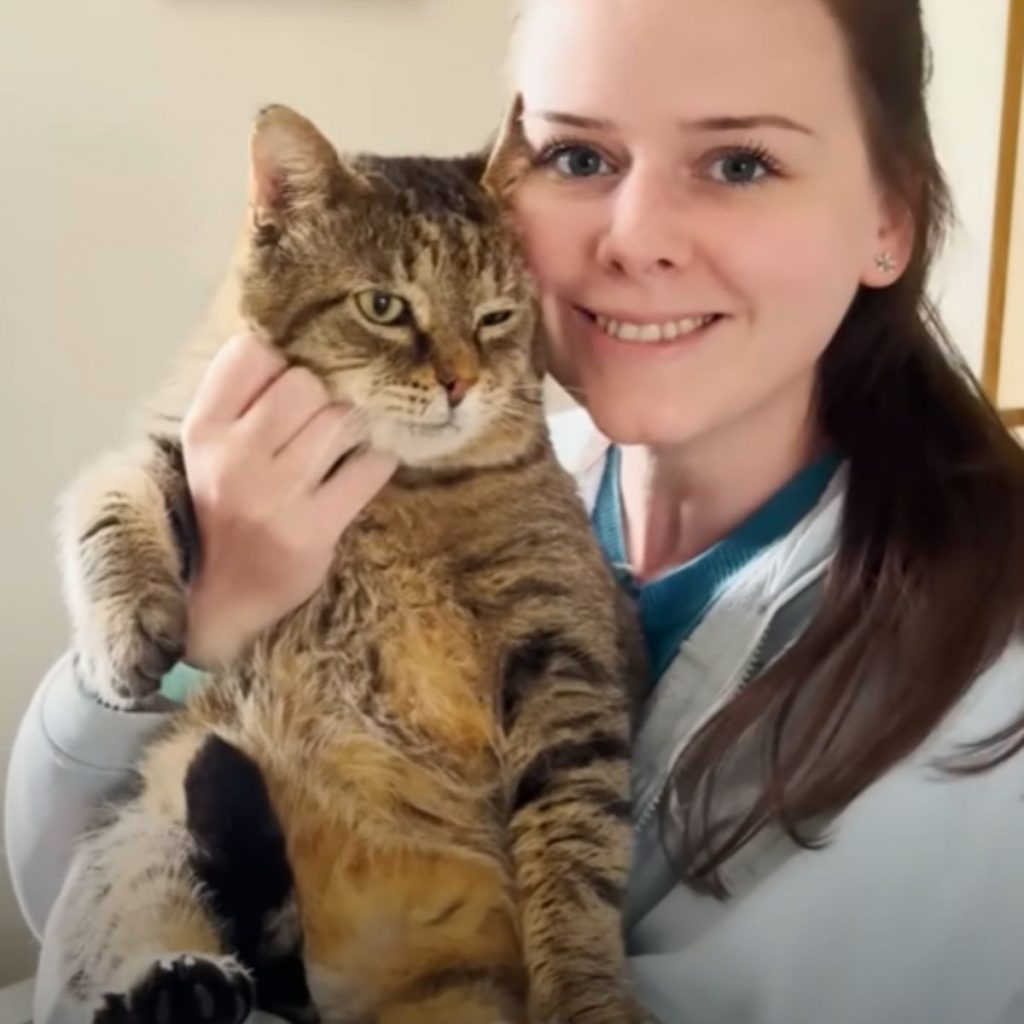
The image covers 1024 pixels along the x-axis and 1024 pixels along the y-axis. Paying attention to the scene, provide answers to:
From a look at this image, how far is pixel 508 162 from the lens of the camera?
1075 mm

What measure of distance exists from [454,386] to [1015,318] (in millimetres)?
1442

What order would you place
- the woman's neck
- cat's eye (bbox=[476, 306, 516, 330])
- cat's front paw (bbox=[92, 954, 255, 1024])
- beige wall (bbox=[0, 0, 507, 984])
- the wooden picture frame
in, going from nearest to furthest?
cat's front paw (bbox=[92, 954, 255, 1024])
cat's eye (bbox=[476, 306, 516, 330])
the woman's neck
beige wall (bbox=[0, 0, 507, 984])
the wooden picture frame

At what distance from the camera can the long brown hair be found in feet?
3.12

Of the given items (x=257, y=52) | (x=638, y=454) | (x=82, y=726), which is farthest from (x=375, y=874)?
(x=257, y=52)

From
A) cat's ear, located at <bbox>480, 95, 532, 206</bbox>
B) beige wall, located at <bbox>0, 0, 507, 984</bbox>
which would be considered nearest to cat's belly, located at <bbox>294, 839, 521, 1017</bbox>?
cat's ear, located at <bbox>480, 95, 532, 206</bbox>

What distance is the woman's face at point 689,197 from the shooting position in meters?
0.99

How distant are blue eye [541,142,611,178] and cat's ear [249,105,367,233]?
0.50 ft

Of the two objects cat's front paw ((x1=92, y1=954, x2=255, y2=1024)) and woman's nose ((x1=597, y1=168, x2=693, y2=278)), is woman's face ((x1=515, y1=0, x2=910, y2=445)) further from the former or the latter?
cat's front paw ((x1=92, y1=954, x2=255, y2=1024))

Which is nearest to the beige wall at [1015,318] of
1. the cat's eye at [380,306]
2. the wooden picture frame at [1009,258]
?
the wooden picture frame at [1009,258]

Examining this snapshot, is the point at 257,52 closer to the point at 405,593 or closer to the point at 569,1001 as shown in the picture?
the point at 405,593

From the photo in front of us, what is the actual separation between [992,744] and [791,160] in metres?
0.44

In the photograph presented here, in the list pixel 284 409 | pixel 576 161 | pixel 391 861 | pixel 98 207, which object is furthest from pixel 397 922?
pixel 98 207

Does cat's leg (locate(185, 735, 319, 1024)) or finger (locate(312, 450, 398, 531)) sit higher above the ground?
finger (locate(312, 450, 398, 531))

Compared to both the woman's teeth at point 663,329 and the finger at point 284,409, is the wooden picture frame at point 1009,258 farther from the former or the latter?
the finger at point 284,409
